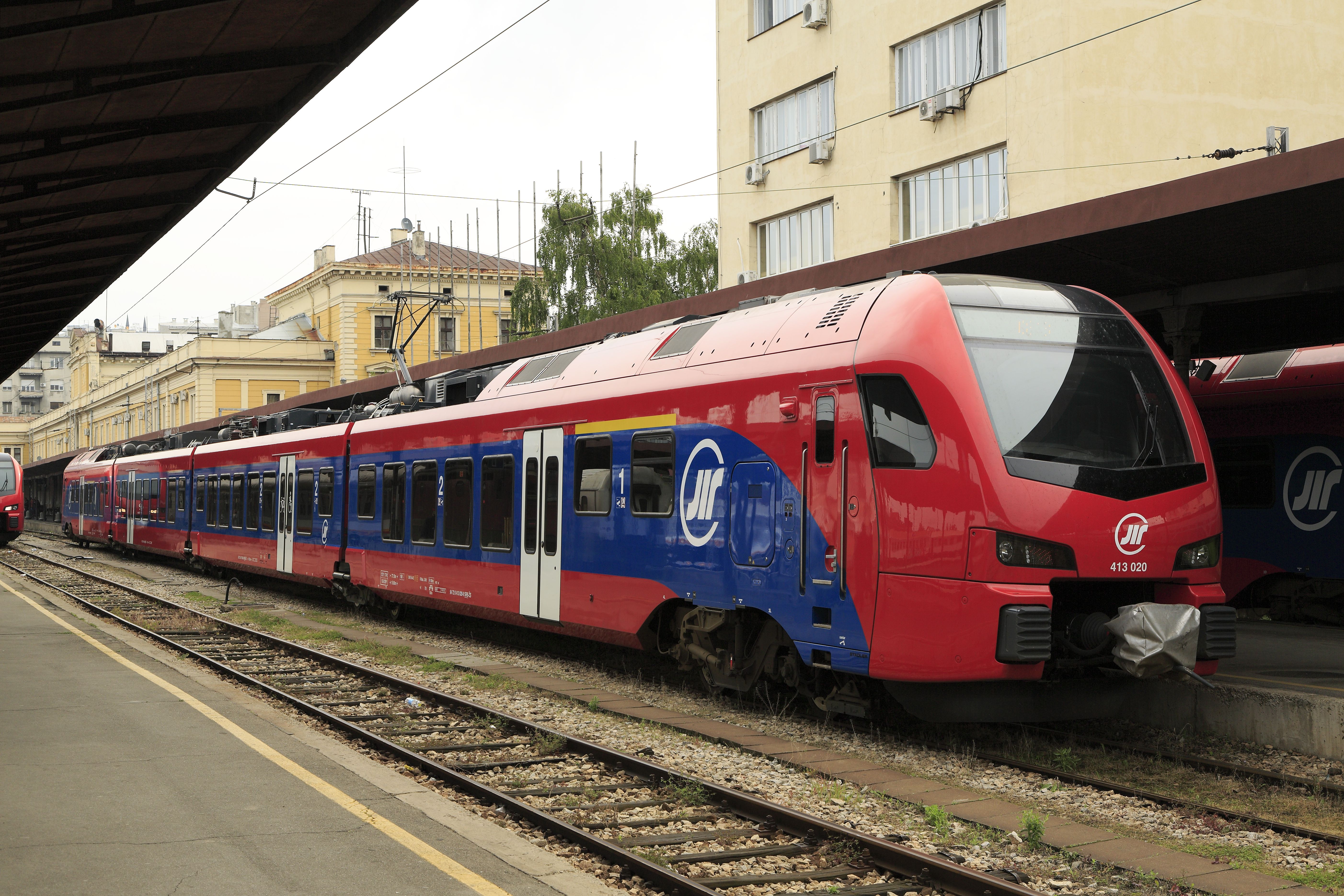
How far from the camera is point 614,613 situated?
11.5 m

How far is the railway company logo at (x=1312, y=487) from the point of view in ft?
48.4

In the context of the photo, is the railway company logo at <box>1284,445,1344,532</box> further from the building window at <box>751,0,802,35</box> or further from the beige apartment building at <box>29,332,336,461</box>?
the beige apartment building at <box>29,332,336,461</box>

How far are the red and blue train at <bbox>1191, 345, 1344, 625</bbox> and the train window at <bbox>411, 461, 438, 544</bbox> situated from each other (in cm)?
950

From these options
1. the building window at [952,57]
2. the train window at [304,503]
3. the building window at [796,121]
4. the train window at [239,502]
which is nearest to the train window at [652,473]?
the train window at [304,503]

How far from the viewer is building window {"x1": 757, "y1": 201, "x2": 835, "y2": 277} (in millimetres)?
27875

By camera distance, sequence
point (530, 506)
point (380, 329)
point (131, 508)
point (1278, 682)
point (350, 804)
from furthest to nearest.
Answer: point (380, 329), point (131, 508), point (530, 506), point (1278, 682), point (350, 804)

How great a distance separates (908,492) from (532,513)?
572 centimetres

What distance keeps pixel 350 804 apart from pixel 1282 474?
41.0 feet

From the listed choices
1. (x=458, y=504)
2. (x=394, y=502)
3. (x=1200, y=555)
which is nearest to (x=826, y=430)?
(x=1200, y=555)

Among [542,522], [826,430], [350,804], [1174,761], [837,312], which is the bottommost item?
[1174,761]

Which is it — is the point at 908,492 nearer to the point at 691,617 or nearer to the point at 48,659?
the point at 691,617

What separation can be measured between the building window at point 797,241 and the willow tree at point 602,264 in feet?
62.9

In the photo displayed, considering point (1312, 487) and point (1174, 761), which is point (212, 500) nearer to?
point (1312, 487)

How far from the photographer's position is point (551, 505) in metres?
12.7
